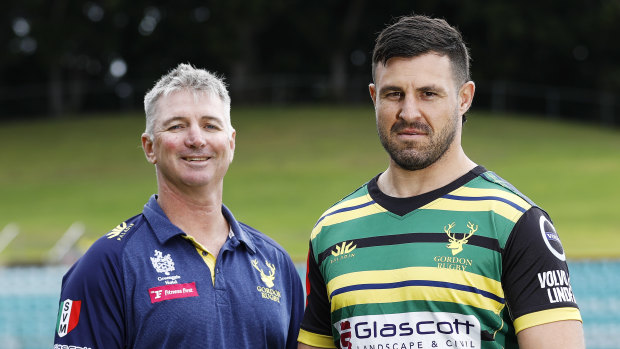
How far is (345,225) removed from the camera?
3000mm

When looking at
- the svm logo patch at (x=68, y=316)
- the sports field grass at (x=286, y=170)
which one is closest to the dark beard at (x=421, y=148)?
the svm logo patch at (x=68, y=316)

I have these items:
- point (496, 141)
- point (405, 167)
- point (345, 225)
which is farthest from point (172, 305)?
point (496, 141)

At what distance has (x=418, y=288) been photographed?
2.75 metres

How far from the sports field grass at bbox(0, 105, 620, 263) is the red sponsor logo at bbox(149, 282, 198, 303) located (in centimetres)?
899

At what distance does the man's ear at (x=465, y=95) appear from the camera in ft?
9.42

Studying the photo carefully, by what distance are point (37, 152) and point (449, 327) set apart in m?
22.5

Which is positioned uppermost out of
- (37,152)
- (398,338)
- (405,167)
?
(37,152)

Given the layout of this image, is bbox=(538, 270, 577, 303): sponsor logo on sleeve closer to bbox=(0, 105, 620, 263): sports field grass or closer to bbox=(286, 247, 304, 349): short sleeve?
bbox=(286, 247, 304, 349): short sleeve

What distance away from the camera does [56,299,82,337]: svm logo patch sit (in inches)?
111

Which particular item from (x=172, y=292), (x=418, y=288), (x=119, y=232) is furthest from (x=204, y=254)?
(x=418, y=288)

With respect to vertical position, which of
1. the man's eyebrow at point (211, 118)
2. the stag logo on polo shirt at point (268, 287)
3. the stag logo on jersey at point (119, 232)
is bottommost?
the stag logo on polo shirt at point (268, 287)

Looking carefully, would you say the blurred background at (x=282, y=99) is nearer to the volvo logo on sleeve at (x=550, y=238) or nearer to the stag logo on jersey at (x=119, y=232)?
the stag logo on jersey at (x=119, y=232)

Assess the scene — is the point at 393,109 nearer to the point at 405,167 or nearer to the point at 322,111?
the point at 405,167

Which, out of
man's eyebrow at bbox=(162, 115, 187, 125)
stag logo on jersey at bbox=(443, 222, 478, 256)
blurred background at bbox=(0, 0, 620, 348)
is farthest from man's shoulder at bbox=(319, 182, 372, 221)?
blurred background at bbox=(0, 0, 620, 348)
